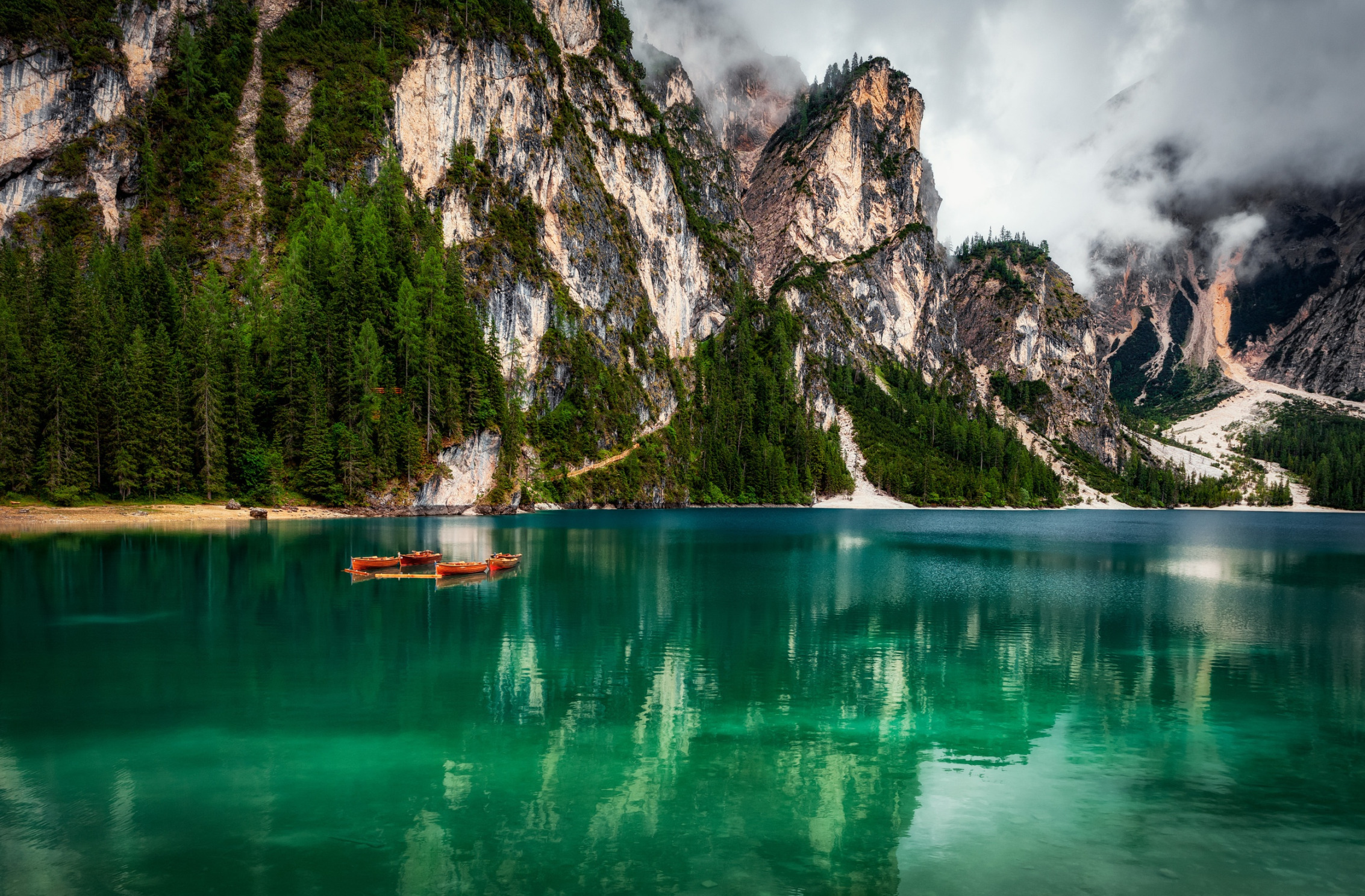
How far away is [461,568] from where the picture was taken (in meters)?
47.0

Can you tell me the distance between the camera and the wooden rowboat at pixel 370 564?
47.2 m

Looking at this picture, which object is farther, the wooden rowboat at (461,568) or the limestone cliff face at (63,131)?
the limestone cliff face at (63,131)

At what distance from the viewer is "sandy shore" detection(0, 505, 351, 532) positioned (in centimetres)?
7106

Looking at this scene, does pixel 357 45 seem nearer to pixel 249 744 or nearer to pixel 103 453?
pixel 103 453

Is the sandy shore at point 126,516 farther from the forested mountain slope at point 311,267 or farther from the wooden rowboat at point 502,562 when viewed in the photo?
the wooden rowboat at point 502,562

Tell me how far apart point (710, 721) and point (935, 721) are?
659cm

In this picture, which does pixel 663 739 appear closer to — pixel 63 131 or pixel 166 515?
pixel 166 515

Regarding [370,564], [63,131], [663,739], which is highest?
[63,131]

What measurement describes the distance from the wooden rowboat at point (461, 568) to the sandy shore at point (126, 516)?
148 feet

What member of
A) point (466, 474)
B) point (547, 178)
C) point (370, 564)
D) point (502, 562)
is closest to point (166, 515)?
point (466, 474)

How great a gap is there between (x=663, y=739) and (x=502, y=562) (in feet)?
109

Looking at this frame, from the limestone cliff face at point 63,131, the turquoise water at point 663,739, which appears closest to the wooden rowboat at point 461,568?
the turquoise water at point 663,739

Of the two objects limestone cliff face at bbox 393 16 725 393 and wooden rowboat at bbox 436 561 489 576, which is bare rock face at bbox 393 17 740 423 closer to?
A: limestone cliff face at bbox 393 16 725 393

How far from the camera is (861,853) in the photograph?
45.1ft
